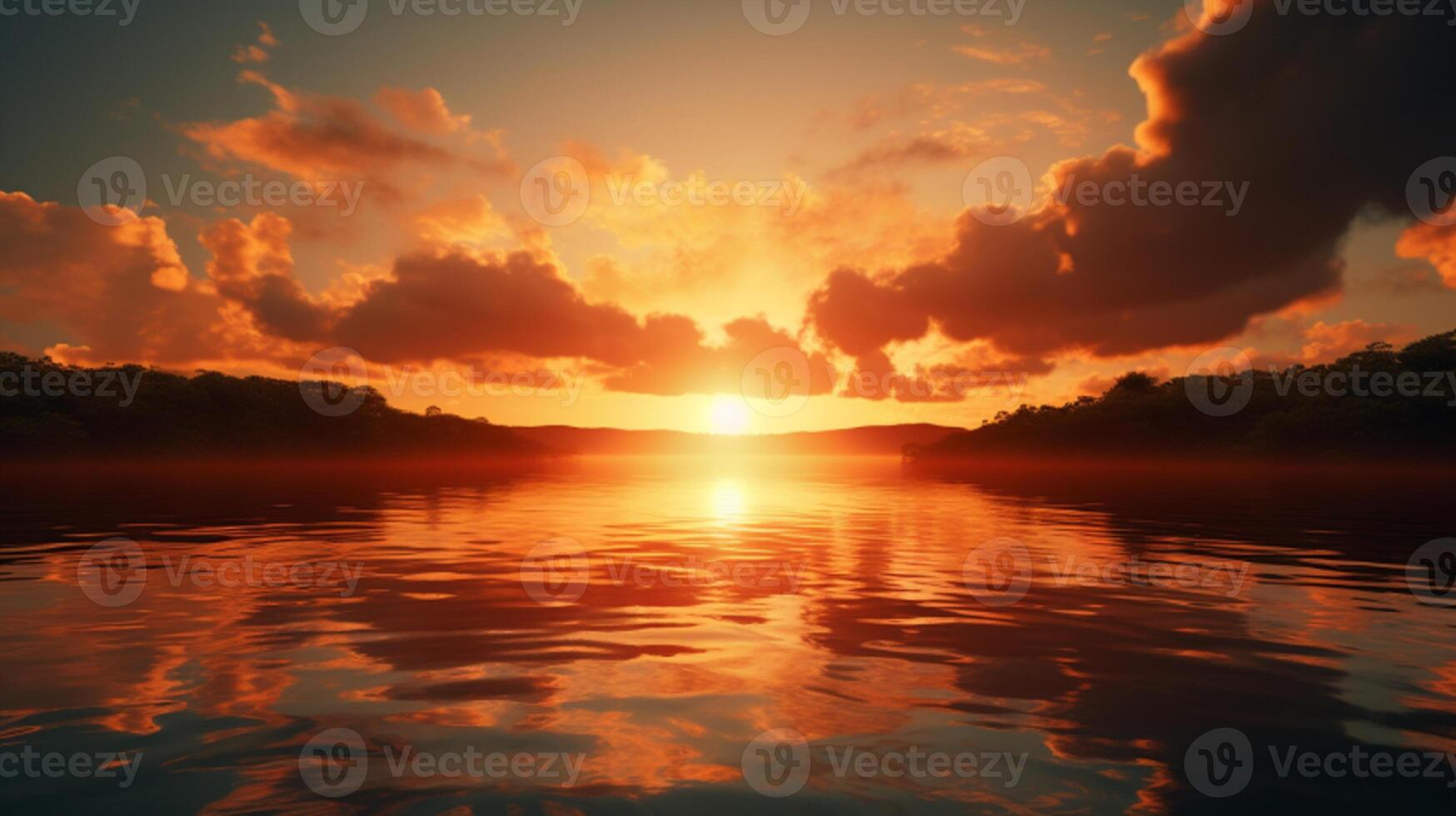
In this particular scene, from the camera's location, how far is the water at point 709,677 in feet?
20.8

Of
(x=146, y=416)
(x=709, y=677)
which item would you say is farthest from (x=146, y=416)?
(x=709, y=677)

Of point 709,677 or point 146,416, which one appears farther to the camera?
point 146,416

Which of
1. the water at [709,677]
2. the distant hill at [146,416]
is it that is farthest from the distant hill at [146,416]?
the water at [709,677]

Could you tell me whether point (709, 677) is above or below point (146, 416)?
below

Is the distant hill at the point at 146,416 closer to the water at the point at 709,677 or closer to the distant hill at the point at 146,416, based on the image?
the distant hill at the point at 146,416

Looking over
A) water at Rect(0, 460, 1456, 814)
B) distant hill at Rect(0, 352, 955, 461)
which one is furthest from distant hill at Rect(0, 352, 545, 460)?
water at Rect(0, 460, 1456, 814)

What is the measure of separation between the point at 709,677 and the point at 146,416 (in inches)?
6872

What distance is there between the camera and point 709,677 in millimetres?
9383

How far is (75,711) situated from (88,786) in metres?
2.24

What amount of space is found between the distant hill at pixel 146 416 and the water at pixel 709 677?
137495 mm

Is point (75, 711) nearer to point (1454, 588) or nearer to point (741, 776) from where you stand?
point (741, 776)

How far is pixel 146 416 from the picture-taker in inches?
5802

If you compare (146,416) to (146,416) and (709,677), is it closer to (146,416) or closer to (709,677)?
(146,416)

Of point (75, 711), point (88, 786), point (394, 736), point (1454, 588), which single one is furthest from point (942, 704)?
point (1454, 588)
